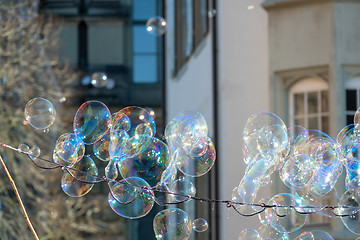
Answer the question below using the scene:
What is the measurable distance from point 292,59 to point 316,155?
172 inches

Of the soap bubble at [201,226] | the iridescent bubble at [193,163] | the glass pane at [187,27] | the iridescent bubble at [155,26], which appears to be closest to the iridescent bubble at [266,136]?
the iridescent bubble at [193,163]

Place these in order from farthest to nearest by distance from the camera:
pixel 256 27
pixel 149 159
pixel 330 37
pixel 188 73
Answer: pixel 188 73 < pixel 256 27 < pixel 330 37 < pixel 149 159

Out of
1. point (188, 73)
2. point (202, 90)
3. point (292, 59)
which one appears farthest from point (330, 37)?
point (188, 73)

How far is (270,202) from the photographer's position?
8000mm

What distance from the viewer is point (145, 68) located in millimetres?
25156

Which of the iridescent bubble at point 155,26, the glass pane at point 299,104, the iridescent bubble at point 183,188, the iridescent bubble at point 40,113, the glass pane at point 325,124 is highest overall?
the iridescent bubble at point 155,26

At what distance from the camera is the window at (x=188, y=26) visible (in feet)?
48.7

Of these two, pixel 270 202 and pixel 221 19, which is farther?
pixel 221 19

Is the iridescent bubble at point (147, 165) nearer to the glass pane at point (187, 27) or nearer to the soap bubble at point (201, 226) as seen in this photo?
the soap bubble at point (201, 226)

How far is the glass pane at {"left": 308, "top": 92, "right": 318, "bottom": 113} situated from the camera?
12391mm

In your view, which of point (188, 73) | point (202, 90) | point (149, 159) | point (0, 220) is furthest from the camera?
point (0, 220)

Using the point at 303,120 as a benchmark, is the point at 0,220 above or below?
below

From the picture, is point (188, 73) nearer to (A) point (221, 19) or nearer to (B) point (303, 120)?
(A) point (221, 19)

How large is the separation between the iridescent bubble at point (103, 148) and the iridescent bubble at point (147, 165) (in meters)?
0.28
